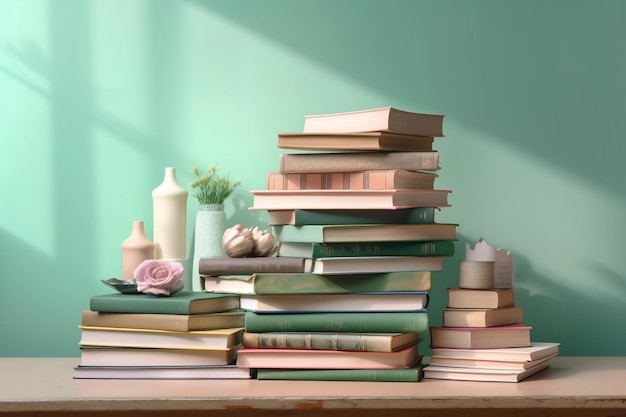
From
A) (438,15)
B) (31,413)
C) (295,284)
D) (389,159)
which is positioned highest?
(438,15)

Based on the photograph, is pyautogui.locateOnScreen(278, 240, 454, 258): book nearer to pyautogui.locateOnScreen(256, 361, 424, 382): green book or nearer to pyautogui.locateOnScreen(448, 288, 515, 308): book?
pyautogui.locateOnScreen(448, 288, 515, 308): book

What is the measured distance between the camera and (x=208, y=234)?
6.59 feet

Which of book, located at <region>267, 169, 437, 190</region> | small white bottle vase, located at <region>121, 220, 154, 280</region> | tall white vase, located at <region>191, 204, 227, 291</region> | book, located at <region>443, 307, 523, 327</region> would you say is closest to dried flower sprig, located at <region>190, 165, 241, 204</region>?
tall white vase, located at <region>191, 204, 227, 291</region>

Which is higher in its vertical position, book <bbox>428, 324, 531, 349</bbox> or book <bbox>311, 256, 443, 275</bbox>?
book <bbox>311, 256, 443, 275</bbox>

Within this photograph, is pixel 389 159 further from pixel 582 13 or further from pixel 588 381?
pixel 582 13

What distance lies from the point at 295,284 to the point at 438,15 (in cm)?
83

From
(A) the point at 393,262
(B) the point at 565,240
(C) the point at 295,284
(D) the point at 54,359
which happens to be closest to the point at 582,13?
(B) the point at 565,240

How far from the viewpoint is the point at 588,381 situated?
1.64m

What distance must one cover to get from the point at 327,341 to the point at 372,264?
0.56ft

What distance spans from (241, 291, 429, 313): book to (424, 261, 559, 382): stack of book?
11 centimetres

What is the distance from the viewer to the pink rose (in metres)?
1.71

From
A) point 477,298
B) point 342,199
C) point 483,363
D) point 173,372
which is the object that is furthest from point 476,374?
point 173,372

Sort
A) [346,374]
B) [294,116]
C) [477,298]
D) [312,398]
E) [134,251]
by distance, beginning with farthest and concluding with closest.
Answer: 1. [294,116]
2. [134,251]
3. [477,298]
4. [346,374]
5. [312,398]

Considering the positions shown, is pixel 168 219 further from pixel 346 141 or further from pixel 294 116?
pixel 346 141
